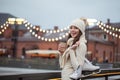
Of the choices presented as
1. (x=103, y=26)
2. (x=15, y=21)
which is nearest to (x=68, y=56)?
(x=103, y=26)

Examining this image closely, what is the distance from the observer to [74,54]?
391cm

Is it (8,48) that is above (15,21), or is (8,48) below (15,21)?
below

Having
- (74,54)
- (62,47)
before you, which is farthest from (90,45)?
(74,54)

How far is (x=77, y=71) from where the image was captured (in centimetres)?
379

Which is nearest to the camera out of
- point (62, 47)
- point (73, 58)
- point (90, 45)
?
point (73, 58)

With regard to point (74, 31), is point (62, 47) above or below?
below

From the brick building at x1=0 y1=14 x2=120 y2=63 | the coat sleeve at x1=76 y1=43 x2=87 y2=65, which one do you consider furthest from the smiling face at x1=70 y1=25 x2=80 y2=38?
the brick building at x1=0 y1=14 x2=120 y2=63

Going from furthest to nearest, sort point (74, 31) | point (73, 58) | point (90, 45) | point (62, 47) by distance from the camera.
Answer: point (90, 45) < point (62, 47) < point (74, 31) < point (73, 58)

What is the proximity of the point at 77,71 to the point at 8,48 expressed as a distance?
64047mm

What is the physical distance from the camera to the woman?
3832 millimetres

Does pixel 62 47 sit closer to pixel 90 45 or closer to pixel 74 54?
pixel 74 54

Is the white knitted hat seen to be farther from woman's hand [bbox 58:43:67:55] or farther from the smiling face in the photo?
woman's hand [bbox 58:43:67:55]

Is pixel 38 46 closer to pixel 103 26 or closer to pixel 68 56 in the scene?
pixel 103 26

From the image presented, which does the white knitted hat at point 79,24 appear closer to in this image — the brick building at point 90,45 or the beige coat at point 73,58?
the beige coat at point 73,58
